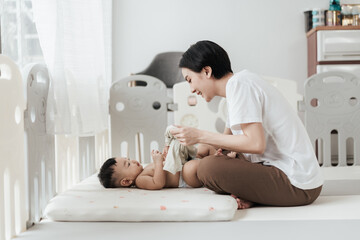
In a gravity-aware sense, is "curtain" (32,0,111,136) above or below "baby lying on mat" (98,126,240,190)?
above

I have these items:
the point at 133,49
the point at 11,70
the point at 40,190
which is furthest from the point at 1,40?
the point at 133,49

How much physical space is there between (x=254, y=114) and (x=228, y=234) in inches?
12.8

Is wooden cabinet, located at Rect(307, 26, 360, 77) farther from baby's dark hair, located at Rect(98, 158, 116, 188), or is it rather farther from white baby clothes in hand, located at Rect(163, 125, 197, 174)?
baby's dark hair, located at Rect(98, 158, 116, 188)

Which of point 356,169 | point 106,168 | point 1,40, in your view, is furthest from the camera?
point 356,169

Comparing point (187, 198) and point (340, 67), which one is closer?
point (187, 198)

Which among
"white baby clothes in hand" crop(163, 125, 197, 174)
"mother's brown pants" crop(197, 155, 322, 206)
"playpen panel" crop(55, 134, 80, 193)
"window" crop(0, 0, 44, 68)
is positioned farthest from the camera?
"playpen panel" crop(55, 134, 80, 193)

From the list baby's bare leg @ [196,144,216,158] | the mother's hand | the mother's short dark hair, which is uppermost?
the mother's short dark hair

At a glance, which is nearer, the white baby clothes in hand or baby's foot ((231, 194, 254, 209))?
baby's foot ((231, 194, 254, 209))

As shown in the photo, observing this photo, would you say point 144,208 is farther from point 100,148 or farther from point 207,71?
point 100,148

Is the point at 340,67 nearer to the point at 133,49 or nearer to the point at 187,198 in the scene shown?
the point at 133,49

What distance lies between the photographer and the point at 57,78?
4.54 ft

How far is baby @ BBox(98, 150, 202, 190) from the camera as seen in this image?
1509mm

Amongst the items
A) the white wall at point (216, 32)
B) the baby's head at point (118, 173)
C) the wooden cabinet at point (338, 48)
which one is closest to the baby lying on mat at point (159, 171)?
the baby's head at point (118, 173)

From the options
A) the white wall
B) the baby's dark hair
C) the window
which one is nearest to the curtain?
the window
